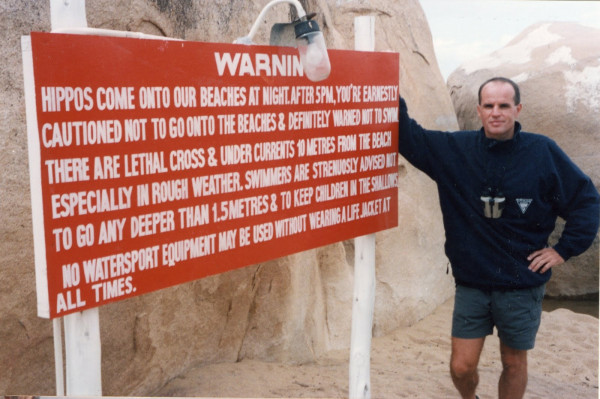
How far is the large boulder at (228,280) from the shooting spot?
280cm

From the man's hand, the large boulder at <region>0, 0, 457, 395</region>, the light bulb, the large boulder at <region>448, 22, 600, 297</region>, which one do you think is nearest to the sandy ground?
the large boulder at <region>0, 0, 457, 395</region>

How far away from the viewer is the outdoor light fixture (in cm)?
257

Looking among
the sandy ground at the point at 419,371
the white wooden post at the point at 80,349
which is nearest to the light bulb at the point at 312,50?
the white wooden post at the point at 80,349

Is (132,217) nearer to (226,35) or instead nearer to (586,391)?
(226,35)

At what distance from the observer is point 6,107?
274 cm

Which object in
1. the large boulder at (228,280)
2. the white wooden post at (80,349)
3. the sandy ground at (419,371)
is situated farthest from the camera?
the sandy ground at (419,371)

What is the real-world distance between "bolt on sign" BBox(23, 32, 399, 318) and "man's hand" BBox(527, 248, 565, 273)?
2.59 feet

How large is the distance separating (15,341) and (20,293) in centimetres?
20

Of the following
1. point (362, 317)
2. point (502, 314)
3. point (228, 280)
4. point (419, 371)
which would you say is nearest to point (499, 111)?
point (502, 314)

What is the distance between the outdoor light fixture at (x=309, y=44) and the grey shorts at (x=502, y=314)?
130 centimetres

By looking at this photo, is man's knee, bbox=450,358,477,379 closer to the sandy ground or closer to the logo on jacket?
the logo on jacket

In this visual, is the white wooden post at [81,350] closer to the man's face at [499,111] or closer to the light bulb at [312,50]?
the light bulb at [312,50]

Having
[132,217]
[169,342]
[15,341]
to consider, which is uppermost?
[132,217]

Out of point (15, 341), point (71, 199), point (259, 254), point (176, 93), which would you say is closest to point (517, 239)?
point (259, 254)
